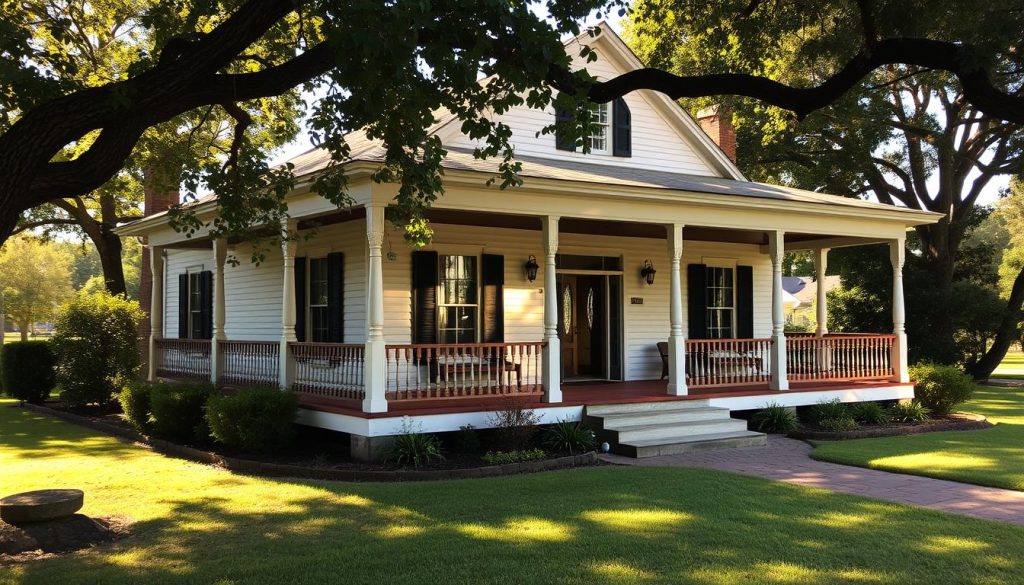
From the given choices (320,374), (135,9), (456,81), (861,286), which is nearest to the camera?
(456,81)

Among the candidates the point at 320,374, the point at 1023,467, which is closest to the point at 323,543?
the point at 320,374

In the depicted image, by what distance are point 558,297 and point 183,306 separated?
411 inches

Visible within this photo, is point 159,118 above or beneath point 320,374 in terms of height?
above

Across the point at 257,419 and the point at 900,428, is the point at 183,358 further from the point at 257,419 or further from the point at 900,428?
the point at 900,428

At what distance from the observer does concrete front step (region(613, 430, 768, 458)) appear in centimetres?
1133

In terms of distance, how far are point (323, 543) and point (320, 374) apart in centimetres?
585

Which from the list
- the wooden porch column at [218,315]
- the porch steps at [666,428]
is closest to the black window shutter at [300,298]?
the wooden porch column at [218,315]

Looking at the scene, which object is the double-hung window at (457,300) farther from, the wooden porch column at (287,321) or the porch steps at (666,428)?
the porch steps at (666,428)

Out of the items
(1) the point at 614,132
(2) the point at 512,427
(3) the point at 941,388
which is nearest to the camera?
(2) the point at 512,427

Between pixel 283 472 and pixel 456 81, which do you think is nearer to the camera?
pixel 456 81

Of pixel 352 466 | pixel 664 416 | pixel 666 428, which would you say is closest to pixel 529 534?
pixel 352 466

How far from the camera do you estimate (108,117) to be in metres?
6.52

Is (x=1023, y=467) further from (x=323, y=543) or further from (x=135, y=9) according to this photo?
(x=135, y=9)

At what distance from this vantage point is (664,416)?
494 inches
